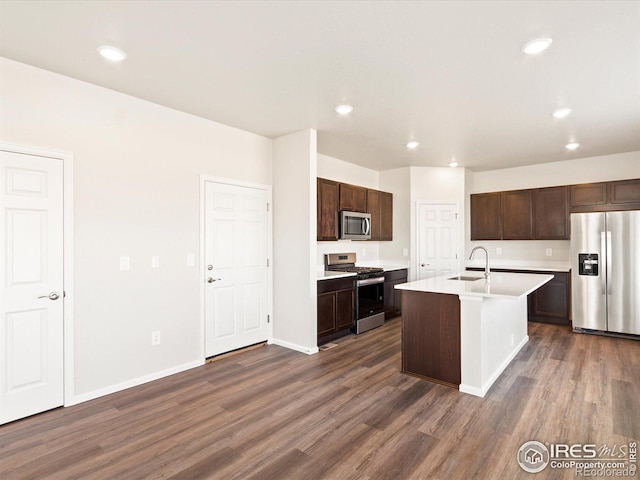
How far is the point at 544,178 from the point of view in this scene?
6.00m

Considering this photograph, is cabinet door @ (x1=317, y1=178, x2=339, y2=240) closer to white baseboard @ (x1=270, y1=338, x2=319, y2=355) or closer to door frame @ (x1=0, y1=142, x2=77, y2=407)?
white baseboard @ (x1=270, y1=338, x2=319, y2=355)

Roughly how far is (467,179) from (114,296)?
5793mm

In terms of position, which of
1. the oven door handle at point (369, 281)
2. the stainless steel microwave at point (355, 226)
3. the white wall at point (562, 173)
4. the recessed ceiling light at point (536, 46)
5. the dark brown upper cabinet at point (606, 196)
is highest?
the recessed ceiling light at point (536, 46)

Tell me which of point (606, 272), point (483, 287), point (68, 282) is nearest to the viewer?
point (68, 282)

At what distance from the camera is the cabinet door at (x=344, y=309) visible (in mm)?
4660

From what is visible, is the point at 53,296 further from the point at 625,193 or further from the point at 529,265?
the point at 625,193

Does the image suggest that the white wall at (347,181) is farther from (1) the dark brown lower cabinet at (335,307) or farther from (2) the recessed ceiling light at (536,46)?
(2) the recessed ceiling light at (536,46)

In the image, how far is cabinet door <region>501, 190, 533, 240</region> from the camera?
5.89 metres

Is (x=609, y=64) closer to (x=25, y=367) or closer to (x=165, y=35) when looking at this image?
(x=165, y=35)

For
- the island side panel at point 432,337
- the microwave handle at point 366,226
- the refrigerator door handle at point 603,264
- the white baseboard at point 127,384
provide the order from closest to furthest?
the white baseboard at point 127,384 < the island side panel at point 432,337 < the refrigerator door handle at point 603,264 < the microwave handle at point 366,226

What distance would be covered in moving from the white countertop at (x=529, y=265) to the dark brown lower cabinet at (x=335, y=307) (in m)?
2.68

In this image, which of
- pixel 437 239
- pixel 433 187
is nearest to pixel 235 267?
pixel 437 239

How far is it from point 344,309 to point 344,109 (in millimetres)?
2585

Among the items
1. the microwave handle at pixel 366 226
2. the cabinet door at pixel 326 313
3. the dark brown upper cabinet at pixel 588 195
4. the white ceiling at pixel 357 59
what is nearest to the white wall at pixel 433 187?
the microwave handle at pixel 366 226
